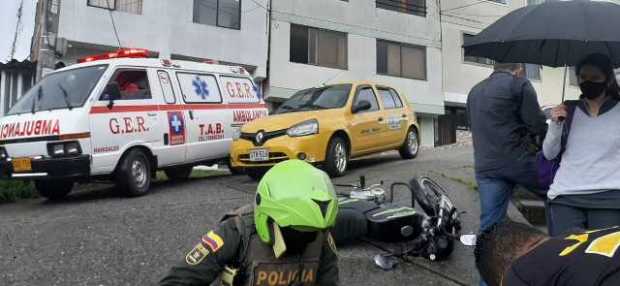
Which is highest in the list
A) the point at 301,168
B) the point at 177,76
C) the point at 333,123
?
the point at 177,76

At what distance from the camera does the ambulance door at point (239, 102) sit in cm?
973

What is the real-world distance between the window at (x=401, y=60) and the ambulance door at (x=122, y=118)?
48.4ft

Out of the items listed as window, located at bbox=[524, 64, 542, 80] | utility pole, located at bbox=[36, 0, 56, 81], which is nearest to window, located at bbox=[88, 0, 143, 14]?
utility pole, located at bbox=[36, 0, 56, 81]

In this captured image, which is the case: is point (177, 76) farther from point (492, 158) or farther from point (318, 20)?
point (318, 20)

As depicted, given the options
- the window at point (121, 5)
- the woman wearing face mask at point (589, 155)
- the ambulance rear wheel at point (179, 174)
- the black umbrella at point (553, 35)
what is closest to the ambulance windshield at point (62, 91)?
the ambulance rear wheel at point (179, 174)

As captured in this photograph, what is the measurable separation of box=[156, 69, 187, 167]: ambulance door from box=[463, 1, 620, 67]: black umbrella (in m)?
4.95

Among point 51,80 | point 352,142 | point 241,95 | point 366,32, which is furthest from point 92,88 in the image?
point 366,32

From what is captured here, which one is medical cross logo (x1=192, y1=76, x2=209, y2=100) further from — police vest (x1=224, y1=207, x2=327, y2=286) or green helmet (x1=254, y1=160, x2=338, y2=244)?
green helmet (x1=254, y1=160, x2=338, y2=244)

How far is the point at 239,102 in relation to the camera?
996cm

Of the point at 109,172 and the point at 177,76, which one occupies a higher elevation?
the point at 177,76

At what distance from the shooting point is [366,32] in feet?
71.4

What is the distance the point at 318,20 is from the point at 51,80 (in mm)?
13138

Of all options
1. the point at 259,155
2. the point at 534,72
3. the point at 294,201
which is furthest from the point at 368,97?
the point at 534,72

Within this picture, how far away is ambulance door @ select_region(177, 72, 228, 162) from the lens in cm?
895
